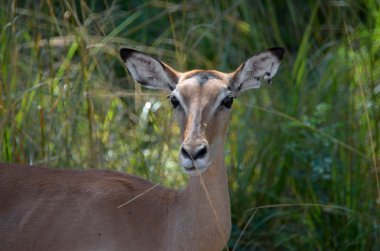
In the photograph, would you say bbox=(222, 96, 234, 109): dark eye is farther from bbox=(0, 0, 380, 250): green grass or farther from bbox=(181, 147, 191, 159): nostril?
bbox=(0, 0, 380, 250): green grass

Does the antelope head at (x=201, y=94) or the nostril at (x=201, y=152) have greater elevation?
the antelope head at (x=201, y=94)

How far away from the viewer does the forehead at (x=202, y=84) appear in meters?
5.34

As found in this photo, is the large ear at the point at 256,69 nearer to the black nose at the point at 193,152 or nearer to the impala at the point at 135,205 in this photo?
the impala at the point at 135,205

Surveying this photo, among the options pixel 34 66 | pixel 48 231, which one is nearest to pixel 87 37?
pixel 34 66

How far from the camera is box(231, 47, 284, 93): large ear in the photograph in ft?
18.4

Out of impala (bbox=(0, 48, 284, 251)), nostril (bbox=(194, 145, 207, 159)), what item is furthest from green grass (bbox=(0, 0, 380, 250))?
nostril (bbox=(194, 145, 207, 159))

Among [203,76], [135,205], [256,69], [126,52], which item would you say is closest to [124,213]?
[135,205]

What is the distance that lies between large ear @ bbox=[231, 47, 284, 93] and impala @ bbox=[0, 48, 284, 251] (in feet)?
0.19

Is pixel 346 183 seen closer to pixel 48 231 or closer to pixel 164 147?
pixel 164 147

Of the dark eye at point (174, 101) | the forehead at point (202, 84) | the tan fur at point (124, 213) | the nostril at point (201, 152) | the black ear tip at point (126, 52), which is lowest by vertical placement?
the tan fur at point (124, 213)

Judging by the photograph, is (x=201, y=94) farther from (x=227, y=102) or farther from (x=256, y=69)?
(x=256, y=69)

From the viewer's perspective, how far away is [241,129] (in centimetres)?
770

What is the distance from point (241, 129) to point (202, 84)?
2.36m

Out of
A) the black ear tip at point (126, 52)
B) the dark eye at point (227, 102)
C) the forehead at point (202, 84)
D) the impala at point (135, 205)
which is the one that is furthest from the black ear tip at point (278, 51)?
the black ear tip at point (126, 52)
